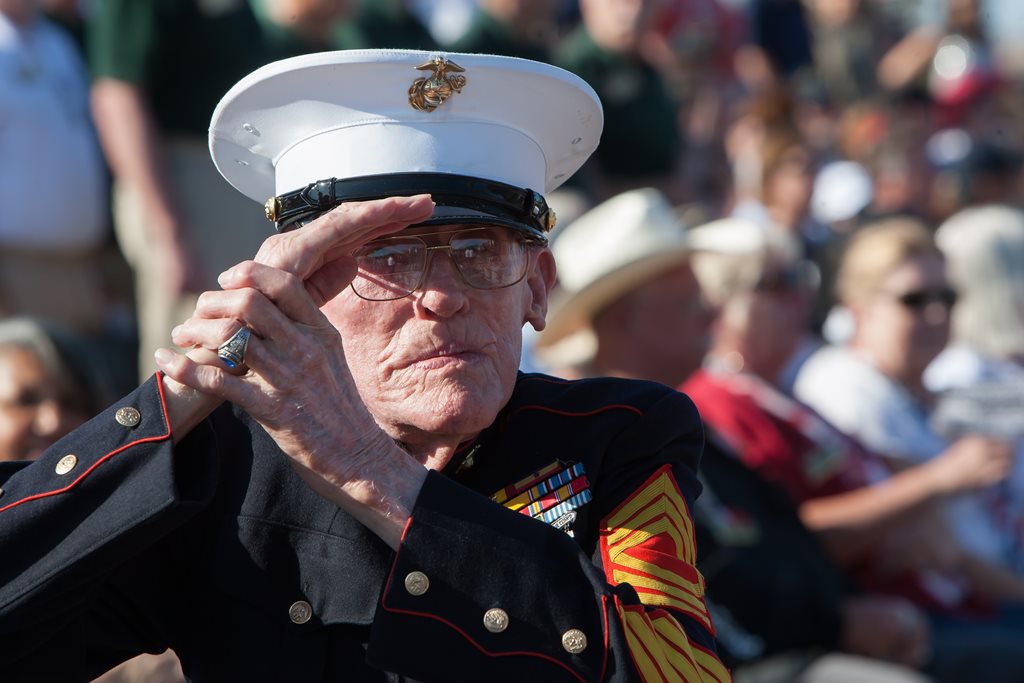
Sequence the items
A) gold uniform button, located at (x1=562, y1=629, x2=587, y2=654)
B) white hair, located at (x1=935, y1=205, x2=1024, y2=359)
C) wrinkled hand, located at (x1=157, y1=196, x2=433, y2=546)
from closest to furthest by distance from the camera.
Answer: wrinkled hand, located at (x1=157, y1=196, x2=433, y2=546)
gold uniform button, located at (x1=562, y1=629, x2=587, y2=654)
white hair, located at (x1=935, y1=205, x2=1024, y2=359)

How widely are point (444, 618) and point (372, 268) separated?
1.83 feet

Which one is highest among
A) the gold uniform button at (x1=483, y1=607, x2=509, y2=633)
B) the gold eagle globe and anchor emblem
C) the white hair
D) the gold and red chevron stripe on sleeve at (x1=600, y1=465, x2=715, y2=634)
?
the gold eagle globe and anchor emblem

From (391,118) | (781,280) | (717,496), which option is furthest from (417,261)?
(781,280)

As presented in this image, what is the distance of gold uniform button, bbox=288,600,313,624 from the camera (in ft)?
7.22

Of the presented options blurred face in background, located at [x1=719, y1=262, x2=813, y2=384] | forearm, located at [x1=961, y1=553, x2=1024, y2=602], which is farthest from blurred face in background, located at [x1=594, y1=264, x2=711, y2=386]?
forearm, located at [x1=961, y1=553, x2=1024, y2=602]

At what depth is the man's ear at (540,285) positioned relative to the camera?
2561 millimetres

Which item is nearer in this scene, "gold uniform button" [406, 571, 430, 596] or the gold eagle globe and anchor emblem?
"gold uniform button" [406, 571, 430, 596]

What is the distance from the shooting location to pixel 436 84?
2303mm

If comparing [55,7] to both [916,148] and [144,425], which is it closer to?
[144,425]

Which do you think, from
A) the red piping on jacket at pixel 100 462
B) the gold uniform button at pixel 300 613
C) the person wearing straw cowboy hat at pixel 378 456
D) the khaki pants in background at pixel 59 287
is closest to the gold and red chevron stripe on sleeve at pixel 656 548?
the person wearing straw cowboy hat at pixel 378 456

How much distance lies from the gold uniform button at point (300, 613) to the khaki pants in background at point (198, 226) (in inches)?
123

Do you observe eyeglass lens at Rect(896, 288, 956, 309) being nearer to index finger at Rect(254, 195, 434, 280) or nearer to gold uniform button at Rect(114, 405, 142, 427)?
index finger at Rect(254, 195, 434, 280)

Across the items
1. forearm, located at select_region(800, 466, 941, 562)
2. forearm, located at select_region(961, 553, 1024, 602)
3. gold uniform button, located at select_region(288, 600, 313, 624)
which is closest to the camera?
gold uniform button, located at select_region(288, 600, 313, 624)

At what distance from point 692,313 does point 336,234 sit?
3.15 m
